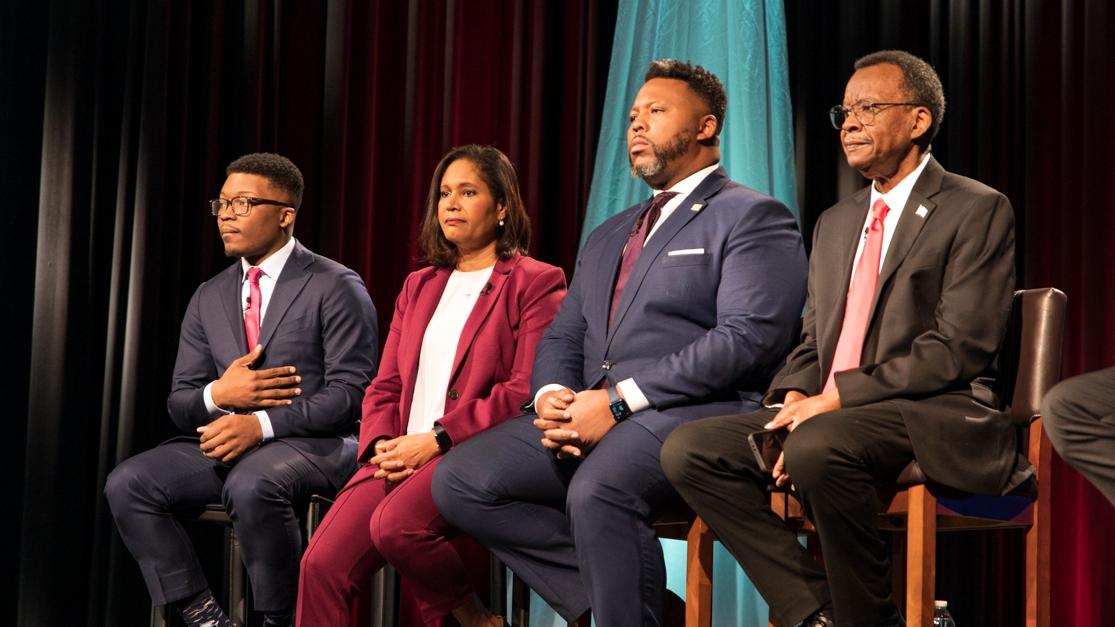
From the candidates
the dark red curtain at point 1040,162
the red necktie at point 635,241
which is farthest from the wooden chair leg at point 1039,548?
the dark red curtain at point 1040,162

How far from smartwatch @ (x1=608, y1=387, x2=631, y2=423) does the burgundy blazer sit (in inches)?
17.6

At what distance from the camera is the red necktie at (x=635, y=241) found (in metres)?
3.10

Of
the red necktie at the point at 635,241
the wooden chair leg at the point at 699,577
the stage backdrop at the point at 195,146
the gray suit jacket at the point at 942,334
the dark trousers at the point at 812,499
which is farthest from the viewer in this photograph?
the stage backdrop at the point at 195,146

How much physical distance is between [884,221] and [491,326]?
1059 mm

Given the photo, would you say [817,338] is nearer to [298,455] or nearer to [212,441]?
[298,455]

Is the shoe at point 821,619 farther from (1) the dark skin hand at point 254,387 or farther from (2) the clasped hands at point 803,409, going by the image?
(1) the dark skin hand at point 254,387

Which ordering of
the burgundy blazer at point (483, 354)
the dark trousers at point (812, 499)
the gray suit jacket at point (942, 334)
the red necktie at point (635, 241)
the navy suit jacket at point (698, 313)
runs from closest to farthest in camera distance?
the dark trousers at point (812, 499)
the gray suit jacket at point (942, 334)
the navy suit jacket at point (698, 313)
the red necktie at point (635, 241)
the burgundy blazer at point (483, 354)

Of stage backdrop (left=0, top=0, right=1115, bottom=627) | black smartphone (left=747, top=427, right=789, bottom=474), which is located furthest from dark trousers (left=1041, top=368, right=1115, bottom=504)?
stage backdrop (left=0, top=0, right=1115, bottom=627)

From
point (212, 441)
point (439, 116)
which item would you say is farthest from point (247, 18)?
point (212, 441)

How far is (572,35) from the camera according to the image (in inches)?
176

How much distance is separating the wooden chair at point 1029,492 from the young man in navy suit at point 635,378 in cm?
32

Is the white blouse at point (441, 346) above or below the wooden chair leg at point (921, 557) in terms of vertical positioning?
above

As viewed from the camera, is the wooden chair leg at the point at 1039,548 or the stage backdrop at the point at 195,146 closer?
the wooden chair leg at the point at 1039,548

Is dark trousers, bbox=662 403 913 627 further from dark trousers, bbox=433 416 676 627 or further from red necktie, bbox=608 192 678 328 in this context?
red necktie, bbox=608 192 678 328
